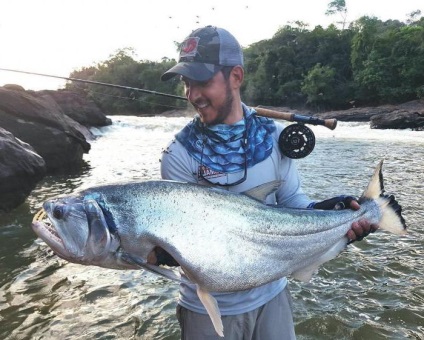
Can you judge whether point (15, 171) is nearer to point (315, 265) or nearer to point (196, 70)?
point (196, 70)

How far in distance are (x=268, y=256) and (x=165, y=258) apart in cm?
60

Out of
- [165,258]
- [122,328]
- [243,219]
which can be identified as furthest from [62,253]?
[122,328]

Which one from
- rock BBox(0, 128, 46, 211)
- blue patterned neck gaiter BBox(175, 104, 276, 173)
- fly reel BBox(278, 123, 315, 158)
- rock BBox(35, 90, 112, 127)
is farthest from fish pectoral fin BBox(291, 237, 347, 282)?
rock BBox(35, 90, 112, 127)

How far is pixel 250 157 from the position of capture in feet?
8.57

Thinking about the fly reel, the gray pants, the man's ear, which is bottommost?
the gray pants

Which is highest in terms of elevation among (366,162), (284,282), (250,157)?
(250,157)

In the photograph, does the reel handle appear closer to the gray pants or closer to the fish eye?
the gray pants

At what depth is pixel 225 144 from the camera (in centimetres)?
260

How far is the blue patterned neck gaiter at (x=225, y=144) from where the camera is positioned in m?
2.58

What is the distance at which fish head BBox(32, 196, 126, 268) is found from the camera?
2051 mm

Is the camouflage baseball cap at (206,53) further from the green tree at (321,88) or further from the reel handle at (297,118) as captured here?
the green tree at (321,88)

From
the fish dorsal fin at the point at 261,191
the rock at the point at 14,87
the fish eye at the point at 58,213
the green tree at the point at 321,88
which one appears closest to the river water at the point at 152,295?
the fish dorsal fin at the point at 261,191

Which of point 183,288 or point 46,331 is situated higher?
point 183,288

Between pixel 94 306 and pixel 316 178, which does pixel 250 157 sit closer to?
pixel 94 306
